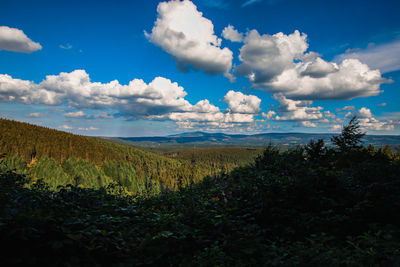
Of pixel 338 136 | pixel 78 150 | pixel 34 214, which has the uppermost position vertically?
pixel 338 136

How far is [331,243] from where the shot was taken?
3.86 meters

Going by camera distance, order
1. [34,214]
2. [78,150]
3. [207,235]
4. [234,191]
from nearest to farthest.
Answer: [34,214]
[207,235]
[234,191]
[78,150]

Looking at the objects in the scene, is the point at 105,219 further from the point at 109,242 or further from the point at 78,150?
the point at 78,150

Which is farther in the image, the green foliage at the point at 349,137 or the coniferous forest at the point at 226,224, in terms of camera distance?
the green foliage at the point at 349,137

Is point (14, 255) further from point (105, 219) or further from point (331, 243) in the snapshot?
point (331, 243)

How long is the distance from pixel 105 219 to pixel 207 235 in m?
1.99

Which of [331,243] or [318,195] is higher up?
[318,195]

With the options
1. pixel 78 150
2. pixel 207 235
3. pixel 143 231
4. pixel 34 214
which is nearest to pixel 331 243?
pixel 207 235

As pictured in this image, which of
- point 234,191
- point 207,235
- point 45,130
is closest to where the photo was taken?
point 207,235

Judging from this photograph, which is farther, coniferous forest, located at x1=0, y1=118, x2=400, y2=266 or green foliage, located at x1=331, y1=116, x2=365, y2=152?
green foliage, located at x1=331, y1=116, x2=365, y2=152

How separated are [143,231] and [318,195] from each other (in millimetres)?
4267

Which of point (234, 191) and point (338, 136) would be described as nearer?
point (234, 191)

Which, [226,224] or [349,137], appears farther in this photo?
[349,137]

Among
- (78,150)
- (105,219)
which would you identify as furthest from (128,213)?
(78,150)
